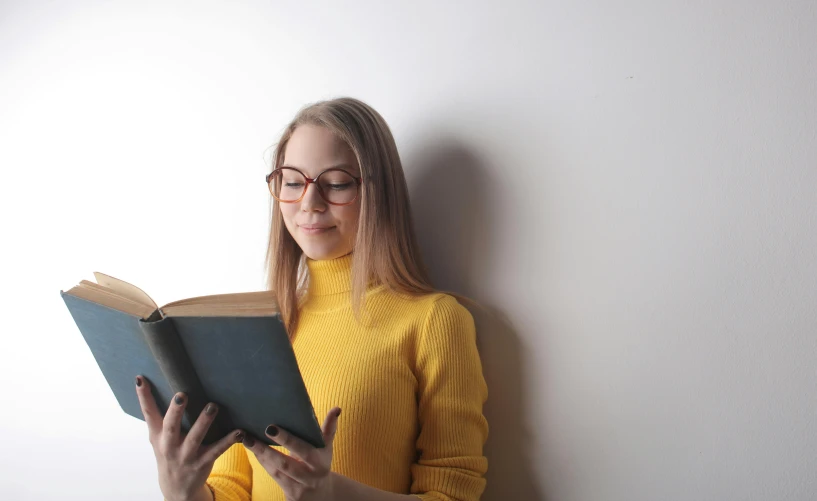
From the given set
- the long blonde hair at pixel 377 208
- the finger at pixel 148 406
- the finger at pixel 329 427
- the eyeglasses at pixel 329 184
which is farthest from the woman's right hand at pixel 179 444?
the eyeglasses at pixel 329 184

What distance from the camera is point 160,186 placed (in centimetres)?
149

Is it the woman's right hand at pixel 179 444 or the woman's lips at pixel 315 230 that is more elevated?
the woman's lips at pixel 315 230

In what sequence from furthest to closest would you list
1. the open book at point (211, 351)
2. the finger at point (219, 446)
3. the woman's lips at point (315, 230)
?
the woman's lips at point (315, 230) → the finger at point (219, 446) → the open book at point (211, 351)

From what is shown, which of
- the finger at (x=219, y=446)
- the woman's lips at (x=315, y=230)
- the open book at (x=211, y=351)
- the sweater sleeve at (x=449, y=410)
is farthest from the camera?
the woman's lips at (x=315, y=230)

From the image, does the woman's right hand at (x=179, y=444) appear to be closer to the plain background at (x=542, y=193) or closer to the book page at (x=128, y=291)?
Answer: the book page at (x=128, y=291)

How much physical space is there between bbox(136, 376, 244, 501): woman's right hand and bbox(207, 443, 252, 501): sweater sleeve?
0.17 m

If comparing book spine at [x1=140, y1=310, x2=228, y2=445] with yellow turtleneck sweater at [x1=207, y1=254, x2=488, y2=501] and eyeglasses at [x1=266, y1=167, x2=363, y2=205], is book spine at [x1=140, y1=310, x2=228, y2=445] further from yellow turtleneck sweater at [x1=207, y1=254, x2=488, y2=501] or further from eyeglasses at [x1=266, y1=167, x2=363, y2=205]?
eyeglasses at [x1=266, y1=167, x2=363, y2=205]

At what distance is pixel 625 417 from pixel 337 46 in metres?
0.91

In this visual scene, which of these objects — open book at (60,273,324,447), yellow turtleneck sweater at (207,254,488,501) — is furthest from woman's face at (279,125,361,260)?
open book at (60,273,324,447)

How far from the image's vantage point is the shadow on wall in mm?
1036

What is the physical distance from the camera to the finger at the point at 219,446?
0.79 meters

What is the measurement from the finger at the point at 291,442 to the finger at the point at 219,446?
0.06 meters

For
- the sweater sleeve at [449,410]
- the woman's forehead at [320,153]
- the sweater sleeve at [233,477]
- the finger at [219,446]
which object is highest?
the woman's forehead at [320,153]

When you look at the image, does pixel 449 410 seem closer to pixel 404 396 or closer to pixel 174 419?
pixel 404 396
